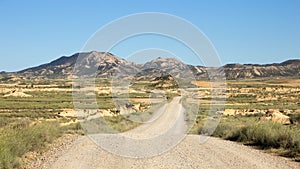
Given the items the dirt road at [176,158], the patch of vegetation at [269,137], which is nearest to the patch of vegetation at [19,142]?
the dirt road at [176,158]

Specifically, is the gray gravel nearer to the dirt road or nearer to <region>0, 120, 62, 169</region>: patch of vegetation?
the dirt road

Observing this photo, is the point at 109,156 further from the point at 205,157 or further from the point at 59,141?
the point at 59,141

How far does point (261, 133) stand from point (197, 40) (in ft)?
22.2

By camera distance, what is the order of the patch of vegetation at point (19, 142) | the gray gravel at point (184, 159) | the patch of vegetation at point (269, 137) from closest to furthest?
the patch of vegetation at point (19, 142) < the gray gravel at point (184, 159) < the patch of vegetation at point (269, 137)

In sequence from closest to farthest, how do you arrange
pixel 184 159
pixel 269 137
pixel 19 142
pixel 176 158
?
pixel 184 159 < pixel 176 158 < pixel 19 142 < pixel 269 137

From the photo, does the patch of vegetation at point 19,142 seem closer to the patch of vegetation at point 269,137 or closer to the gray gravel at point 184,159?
the gray gravel at point 184,159

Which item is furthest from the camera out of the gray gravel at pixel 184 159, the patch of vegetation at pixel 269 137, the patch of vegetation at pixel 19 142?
the patch of vegetation at pixel 269 137

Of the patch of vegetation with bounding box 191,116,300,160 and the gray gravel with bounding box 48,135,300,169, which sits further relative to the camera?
the patch of vegetation with bounding box 191,116,300,160

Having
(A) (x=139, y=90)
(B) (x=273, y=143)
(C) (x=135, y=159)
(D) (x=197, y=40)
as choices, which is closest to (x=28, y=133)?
(C) (x=135, y=159)

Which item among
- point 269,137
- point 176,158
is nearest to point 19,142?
point 176,158

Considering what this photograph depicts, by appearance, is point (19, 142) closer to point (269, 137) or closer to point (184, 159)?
point (184, 159)

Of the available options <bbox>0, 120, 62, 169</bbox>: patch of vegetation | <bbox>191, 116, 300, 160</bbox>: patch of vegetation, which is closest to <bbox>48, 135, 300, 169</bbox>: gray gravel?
<bbox>191, 116, 300, 160</bbox>: patch of vegetation

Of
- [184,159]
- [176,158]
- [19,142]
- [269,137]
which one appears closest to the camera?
[184,159]

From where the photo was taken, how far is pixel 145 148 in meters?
15.9
